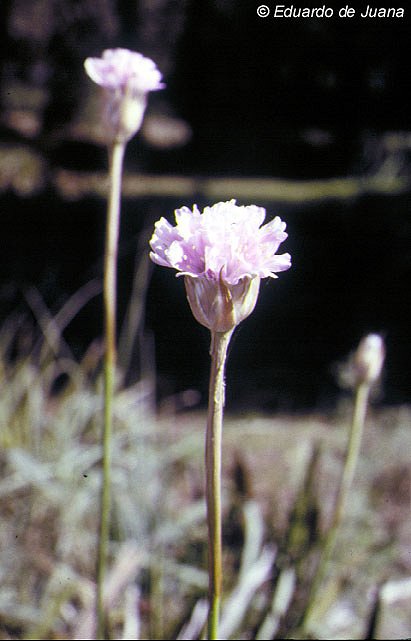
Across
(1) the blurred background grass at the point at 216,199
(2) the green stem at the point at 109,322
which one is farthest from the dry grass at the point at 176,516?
(2) the green stem at the point at 109,322

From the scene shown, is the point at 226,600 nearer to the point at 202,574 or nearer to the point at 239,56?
the point at 202,574

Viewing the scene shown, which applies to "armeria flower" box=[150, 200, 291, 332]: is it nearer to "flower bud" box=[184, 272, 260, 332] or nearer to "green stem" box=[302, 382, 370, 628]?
"flower bud" box=[184, 272, 260, 332]

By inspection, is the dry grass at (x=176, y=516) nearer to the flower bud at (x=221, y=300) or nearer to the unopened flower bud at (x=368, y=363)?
the unopened flower bud at (x=368, y=363)

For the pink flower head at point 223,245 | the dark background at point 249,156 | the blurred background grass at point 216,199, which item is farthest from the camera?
the dark background at point 249,156

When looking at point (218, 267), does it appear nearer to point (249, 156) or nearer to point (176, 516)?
point (176, 516)

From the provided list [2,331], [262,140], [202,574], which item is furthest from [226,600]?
[262,140]

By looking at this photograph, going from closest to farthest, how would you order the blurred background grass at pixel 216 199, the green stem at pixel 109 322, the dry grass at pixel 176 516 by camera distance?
the green stem at pixel 109 322
the dry grass at pixel 176 516
the blurred background grass at pixel 216 199

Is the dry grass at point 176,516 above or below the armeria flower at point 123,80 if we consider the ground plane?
below

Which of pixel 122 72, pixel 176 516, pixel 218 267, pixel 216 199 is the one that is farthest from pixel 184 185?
pixel 218 267
